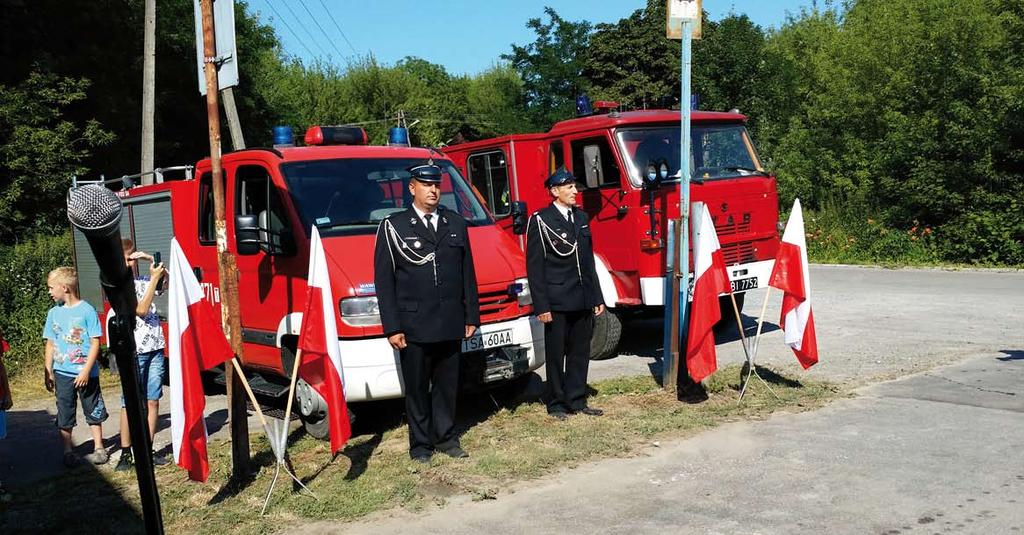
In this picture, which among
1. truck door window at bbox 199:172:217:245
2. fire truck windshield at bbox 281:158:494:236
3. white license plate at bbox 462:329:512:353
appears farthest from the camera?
truck door window at bbox 199:172:217:245

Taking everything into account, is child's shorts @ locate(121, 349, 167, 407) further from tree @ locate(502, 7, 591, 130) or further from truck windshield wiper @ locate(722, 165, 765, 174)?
tree @ locate(502, 7, 591, 130)

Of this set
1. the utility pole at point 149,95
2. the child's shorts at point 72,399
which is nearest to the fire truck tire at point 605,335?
the child's shorts at point 72,399

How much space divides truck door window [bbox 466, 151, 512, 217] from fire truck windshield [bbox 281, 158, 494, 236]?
121 inches

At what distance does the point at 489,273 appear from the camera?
7.36 meters

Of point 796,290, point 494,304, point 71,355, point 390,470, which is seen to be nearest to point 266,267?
point 71,355

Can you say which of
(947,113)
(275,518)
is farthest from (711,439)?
(947,113)

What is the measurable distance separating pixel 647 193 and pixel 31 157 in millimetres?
13242

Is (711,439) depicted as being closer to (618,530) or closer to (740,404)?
(740,404)

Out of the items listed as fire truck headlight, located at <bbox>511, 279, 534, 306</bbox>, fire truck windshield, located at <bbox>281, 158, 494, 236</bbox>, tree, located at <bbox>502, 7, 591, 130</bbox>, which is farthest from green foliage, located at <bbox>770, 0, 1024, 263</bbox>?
fire truck windshield, located at <bbox>281, 158, 494, 236</bbox>

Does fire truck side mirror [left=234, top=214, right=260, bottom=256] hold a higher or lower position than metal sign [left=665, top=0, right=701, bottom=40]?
lower

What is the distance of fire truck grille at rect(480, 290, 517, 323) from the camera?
23.7 feet

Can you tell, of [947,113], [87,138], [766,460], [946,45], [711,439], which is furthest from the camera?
[946,45]

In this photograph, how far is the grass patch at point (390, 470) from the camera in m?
5.50

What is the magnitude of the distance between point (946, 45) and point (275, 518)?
23.7 metres
